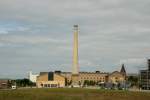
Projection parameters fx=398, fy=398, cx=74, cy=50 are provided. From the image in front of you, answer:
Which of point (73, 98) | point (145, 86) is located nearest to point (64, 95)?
point (73, 98)

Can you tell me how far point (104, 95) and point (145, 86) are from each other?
6864cm

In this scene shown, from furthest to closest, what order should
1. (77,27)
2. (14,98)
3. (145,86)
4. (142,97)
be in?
(77,27)
(145,86)
(14,98)
(142,97)

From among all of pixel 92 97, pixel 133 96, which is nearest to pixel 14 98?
pixel 92 97

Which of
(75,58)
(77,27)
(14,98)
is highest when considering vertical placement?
(77,27)

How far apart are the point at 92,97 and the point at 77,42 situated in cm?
7714

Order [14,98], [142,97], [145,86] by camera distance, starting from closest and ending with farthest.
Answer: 1. [142,97]
2. [14,98]
3. [145,86]

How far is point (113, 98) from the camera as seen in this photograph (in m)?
101

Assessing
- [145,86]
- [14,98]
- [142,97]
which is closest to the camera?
[142,97]

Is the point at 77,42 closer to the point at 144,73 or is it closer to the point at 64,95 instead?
the point at 144,73

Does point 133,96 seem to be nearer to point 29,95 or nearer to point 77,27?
point 29,95

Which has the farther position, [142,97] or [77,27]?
[77,27]

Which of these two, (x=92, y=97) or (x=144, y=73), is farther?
(x=144, y=73)

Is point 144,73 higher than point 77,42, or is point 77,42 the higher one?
point 77,42

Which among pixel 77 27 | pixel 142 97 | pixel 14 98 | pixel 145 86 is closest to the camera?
pixel 142 97
